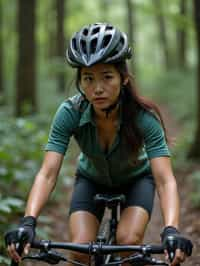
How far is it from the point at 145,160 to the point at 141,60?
58.7m

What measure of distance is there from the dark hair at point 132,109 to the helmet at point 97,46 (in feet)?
0.44

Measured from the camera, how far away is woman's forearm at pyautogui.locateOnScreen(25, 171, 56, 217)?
324 centimetres

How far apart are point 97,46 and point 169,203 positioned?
1259 mm

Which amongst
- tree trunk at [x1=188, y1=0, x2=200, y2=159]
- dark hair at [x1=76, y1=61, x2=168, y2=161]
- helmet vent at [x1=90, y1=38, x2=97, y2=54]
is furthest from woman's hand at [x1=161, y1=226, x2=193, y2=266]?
tree trunk at [x1=188, y1=0, x2=200, y2=159]

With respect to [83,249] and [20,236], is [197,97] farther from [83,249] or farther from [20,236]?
[20,236]

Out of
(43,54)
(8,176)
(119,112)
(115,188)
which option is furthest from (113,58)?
(43,54)

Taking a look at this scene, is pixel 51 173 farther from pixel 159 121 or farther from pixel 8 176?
pixel 8 176

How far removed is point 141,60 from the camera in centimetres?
6169

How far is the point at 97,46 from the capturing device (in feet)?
11.2

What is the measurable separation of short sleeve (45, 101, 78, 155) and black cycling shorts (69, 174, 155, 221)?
508mm

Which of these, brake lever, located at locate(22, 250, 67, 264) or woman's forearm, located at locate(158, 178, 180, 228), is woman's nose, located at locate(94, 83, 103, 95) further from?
brake lever, located at locate(22, 250, 67, 264)

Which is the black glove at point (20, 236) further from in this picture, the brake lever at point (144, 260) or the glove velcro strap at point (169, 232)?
the glove velcro strap at point (169, 232)

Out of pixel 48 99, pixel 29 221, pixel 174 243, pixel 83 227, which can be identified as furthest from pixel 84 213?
pixel 48 99

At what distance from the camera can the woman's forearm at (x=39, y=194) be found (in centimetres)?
324
